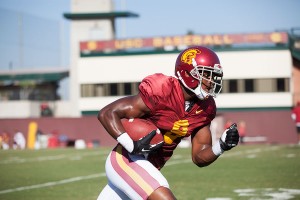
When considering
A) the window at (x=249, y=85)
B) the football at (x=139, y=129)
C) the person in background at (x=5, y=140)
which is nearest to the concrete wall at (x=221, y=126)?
the person in background at (x=5, y=140)

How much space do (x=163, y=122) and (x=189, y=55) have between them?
0.61 m

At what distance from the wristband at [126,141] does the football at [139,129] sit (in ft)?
0.47

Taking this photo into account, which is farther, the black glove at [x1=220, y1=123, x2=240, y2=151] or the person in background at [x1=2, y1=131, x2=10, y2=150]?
the person in background at [x1=2, y1=131, x2=10, y2=150]

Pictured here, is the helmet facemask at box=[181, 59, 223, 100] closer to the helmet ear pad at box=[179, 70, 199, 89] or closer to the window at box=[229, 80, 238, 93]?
the helmet ear pad at box=[179, 70, 199, 89]

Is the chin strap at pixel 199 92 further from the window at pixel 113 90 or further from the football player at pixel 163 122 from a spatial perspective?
the window at pixel 113 90

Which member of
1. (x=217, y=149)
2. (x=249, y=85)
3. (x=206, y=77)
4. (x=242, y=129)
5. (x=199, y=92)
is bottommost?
(x=242, y=129)

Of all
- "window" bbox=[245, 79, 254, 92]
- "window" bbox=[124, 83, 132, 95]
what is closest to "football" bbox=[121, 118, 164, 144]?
"window" bbox=[245, 79, 254, 92]

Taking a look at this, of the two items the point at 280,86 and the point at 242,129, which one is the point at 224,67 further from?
the point at 242,129

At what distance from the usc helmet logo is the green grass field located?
3.44 meters

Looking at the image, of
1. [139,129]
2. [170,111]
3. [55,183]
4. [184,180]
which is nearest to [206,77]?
[170,111]

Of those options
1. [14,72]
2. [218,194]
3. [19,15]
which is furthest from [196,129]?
[14,72]

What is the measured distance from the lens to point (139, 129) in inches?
186

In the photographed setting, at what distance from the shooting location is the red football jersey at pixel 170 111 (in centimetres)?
472

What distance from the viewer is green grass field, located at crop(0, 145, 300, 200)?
848 cm
